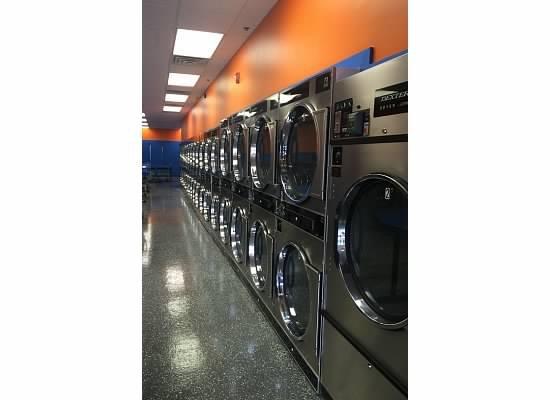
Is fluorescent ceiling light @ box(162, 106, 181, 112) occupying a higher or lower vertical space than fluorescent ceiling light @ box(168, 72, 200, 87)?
higher

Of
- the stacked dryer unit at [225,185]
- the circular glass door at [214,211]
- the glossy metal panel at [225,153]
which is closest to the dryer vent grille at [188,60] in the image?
the stacked dryer unit at [225,185]

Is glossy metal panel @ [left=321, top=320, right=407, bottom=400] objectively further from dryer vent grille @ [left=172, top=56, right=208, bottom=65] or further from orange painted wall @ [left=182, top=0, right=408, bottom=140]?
dryer vent grille @ [left=172, top=56, right=208, bottom=65]

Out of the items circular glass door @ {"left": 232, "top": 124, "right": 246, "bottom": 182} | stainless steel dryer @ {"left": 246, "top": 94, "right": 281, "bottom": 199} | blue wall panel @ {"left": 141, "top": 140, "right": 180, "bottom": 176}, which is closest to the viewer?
stainless steel dryer @ {"left": 246, "top": 94, "right": 281, "bottom": 199}

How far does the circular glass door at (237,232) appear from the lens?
3889 mm

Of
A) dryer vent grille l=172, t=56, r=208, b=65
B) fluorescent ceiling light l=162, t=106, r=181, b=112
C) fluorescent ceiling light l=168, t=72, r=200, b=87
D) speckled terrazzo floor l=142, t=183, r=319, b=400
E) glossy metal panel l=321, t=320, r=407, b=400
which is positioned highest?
fluorescent ceiling light l=162, t=106, r=181, b=112

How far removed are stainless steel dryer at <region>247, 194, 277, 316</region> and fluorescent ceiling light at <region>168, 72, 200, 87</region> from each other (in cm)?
550

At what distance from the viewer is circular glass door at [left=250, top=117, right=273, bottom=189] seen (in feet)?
10.4

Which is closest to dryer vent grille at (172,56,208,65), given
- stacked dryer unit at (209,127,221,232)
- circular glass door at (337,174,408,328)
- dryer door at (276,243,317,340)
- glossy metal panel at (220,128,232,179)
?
stacked dryer unit at (209,127,221,232)

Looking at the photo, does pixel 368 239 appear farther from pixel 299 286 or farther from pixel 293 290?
pixel 293 290
